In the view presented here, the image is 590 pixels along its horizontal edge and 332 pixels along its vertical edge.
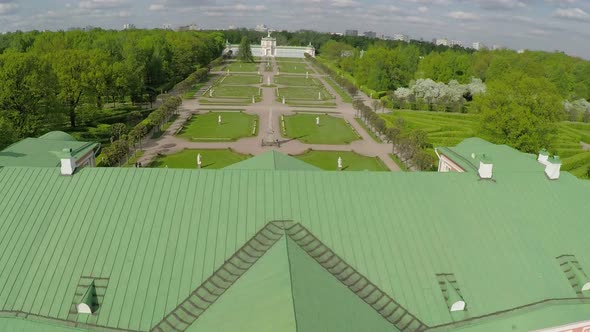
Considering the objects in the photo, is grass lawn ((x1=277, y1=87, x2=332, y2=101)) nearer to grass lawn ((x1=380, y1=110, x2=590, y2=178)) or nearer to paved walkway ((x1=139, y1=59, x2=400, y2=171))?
paved walkway ((x1=139, y1=59, x2=400, y2=171))

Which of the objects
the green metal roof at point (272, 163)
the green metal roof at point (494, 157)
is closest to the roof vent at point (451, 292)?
the green metal roof at point (494, 157)

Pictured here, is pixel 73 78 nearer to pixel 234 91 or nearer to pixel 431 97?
pixel 234 91

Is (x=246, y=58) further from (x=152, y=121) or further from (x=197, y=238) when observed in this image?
(x=197, y=238)

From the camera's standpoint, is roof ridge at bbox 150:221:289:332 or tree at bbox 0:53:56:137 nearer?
roof ridge at bbox 150:221:289:332

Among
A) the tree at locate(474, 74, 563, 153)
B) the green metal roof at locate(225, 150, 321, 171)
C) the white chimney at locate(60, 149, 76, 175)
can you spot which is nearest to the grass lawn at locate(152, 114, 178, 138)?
the green metal roof at locate(225, 150, 321, 171)

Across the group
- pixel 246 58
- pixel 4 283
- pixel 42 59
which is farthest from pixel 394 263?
pixel 246 58

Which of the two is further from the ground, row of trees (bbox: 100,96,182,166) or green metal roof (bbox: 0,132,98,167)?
green metal roof (bbox: 0,132,98,167)

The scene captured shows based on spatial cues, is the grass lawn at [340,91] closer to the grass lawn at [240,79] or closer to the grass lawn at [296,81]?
the grass lawn at [296,81]

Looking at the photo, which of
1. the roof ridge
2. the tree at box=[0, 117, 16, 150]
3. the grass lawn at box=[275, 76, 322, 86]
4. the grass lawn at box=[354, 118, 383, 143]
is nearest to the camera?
the roof ridge
